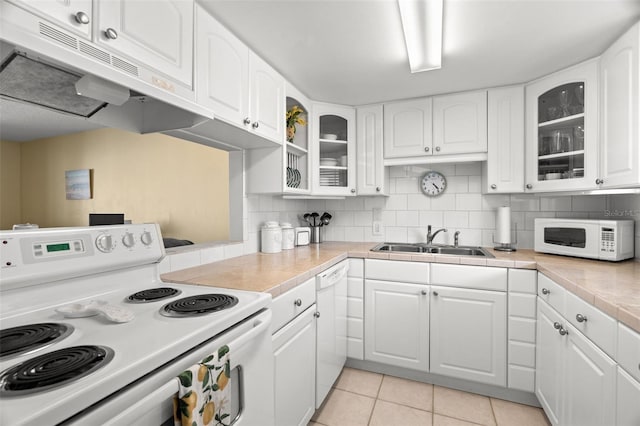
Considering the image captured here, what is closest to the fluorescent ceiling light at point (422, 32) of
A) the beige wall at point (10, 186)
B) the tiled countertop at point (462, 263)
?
the tiled countertop at point (462, 263)

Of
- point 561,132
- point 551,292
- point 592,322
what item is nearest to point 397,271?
point 551,292

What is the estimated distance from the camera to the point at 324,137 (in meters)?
2.57

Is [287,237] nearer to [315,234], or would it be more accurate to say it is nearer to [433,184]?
[315,234]

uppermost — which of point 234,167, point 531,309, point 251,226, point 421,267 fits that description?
point 234,167

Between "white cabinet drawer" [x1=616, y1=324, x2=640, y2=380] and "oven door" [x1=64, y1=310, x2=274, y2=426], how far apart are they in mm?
1151

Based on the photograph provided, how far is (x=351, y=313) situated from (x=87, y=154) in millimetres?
3847

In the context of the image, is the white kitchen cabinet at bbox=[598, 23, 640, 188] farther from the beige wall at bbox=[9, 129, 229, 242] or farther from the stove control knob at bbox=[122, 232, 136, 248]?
the beige wall at bbox=[9, 129, 229, 242]

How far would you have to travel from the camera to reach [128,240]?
3.99ft

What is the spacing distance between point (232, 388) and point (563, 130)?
2.43 metres

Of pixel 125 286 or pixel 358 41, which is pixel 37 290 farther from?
pixel 358 41

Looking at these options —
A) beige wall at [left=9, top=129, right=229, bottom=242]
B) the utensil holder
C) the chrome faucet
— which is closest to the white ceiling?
the chrome faucet

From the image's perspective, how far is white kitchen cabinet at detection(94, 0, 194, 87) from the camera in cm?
95

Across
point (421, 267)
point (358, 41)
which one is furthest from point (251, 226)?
point (358, 41)

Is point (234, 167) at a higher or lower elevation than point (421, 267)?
higher
